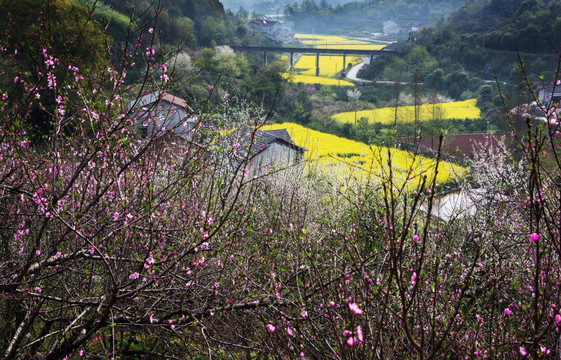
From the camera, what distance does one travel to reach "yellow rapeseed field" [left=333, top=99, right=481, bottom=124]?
29000mm

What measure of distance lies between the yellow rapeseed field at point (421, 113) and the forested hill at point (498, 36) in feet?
15.0

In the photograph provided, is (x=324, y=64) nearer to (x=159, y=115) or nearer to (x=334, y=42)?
(x=334, y=42)

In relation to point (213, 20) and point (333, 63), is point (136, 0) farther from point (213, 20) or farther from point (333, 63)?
point (333, 63)

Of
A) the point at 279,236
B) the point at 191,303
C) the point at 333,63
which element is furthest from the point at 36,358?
the point at 333,63

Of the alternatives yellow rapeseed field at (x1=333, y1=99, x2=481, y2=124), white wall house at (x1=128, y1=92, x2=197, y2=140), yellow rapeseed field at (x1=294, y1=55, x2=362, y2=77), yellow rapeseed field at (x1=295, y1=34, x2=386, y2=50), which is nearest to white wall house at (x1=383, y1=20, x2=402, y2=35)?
yellow rapeseed field at (x1=295, y1=34, x2=386, y2=50)

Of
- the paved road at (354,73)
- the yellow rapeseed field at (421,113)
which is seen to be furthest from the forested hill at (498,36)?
the paved road at (354,73)

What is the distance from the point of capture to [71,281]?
4098 millimetres

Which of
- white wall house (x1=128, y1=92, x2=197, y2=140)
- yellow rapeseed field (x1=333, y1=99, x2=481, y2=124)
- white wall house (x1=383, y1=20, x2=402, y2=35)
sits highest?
white wall house (x1=383, y1=20, x2=402, y2=35)

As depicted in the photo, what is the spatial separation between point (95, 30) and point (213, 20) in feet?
111

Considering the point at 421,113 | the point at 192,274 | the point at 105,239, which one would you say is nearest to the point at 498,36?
the point at 421,113

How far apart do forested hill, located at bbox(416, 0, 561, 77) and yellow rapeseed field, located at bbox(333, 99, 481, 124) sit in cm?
457

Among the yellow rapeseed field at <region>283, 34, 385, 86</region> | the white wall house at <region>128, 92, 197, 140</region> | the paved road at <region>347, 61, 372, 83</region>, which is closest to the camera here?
the white wall house at <region>128, 92, 197, 140</region>

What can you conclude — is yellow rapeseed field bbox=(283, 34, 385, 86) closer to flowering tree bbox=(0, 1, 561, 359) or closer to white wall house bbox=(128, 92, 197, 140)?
white wall house bbox=(128, 92, 197, 140)

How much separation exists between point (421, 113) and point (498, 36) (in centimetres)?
2207
